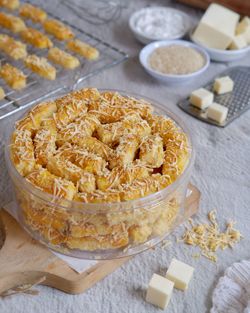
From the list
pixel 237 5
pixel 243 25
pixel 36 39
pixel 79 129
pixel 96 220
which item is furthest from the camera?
pixel 237 5

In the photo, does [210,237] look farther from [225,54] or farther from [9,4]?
[9,4]

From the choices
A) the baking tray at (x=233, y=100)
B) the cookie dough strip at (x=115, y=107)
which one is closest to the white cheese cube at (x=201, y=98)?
the baking tray at (x=233, y=100)

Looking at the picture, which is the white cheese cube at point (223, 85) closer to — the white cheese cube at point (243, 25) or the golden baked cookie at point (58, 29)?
the white cheese cube at point (243, 25)

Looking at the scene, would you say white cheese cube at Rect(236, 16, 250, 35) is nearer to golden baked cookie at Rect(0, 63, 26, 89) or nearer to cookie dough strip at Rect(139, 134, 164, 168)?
golden baked cookie at Rect(0, 63, 26, 89)

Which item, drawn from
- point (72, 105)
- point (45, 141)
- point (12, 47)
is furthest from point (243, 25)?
point (45, 141)

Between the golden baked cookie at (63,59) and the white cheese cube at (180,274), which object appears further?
the golden baked cookie at (63,59)

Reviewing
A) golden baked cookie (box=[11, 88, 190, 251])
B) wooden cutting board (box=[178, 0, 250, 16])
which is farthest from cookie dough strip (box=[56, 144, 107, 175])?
wooden cutting board (box=[178, 0, 250, 16])
